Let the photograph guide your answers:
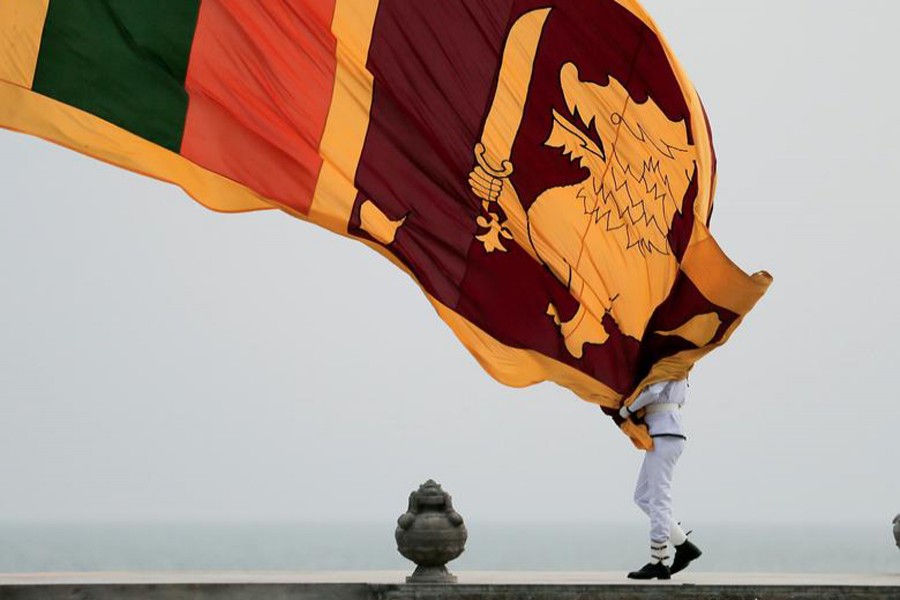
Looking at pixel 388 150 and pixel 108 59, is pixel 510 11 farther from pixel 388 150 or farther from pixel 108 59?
pixel 108 59

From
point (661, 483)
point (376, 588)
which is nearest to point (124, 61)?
point (376, 588)

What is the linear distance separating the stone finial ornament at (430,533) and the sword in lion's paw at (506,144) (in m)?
2.36

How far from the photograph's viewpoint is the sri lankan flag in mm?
14320

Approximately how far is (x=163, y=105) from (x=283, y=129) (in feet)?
3.39

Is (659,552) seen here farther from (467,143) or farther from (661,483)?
(467,143)

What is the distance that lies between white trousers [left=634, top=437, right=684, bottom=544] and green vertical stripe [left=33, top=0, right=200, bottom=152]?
4776 millimetres

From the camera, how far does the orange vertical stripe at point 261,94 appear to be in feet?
47.3

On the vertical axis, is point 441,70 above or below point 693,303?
above

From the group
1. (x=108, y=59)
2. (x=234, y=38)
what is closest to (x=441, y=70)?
(x=234, y=38)

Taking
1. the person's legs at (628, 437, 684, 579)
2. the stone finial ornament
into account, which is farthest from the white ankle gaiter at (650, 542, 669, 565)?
the stone finial ornament

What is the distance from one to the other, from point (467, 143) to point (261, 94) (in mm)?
1892

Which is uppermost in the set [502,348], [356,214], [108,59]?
[108,59]

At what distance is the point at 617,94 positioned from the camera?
1532cm

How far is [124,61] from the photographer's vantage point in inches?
565
